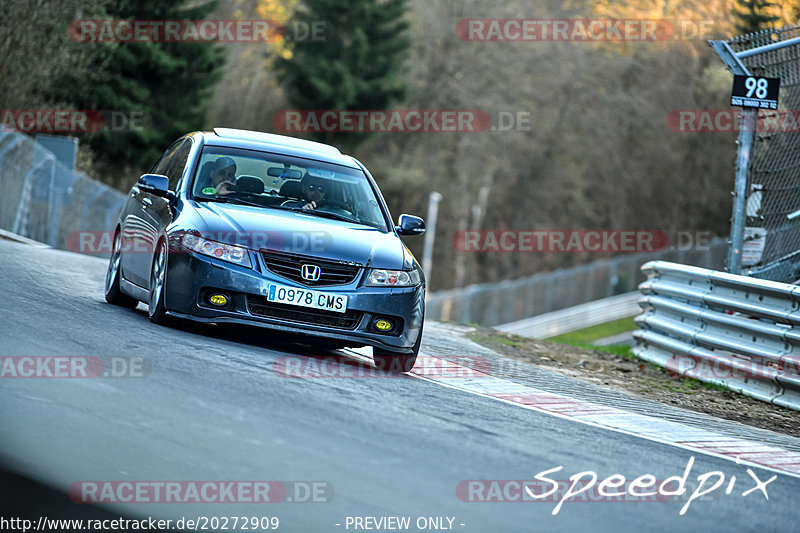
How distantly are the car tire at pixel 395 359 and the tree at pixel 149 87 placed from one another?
29971 millimetres

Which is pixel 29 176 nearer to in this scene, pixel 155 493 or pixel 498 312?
pixel 155 493

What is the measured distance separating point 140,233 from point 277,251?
1.96 m

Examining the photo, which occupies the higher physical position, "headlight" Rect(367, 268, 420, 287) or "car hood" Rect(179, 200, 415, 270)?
"car hood" Rect(179, 200, 415, 270)

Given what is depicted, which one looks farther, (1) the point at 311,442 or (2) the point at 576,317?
(2) the point at 576,317

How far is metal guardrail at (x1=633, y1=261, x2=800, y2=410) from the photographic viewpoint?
10695 millimetres

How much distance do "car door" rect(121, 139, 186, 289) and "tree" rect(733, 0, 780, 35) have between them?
951 inches

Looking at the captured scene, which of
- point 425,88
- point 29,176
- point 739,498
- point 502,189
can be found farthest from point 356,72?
point 739,498

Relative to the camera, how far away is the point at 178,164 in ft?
34.1
